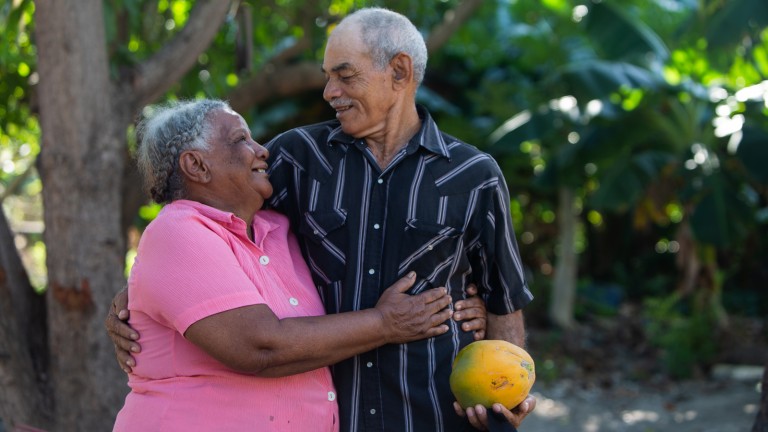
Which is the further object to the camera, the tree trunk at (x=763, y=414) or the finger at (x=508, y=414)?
the tree trunk at (x=763, y=414)

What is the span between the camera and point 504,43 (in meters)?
12.4

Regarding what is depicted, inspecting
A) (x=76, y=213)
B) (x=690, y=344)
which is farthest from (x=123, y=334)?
(x=690, y=344)

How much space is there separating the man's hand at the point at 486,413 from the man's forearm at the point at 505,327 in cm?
26

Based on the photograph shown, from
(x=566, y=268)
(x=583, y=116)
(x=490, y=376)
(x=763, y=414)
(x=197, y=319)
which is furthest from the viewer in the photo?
(x=566, y=268)

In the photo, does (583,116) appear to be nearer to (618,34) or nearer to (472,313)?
(618,34)

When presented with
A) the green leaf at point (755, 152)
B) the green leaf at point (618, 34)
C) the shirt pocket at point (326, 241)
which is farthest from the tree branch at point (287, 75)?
the shirt pocket at point (326, 241)

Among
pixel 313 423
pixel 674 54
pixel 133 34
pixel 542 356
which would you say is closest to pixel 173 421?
pixel 313 423

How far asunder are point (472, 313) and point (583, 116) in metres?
7.17

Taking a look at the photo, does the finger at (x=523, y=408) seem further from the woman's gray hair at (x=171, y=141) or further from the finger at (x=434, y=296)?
the woman's gray hair at (x=171, y=141)

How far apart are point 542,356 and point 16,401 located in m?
7.01

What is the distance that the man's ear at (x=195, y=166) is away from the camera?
244cm

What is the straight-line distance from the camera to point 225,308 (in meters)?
2.21

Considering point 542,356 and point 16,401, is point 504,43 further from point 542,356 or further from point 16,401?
point 16,401

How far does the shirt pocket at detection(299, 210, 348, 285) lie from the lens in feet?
8.46
